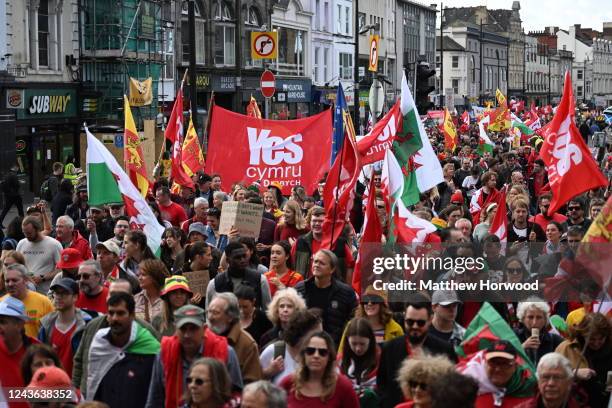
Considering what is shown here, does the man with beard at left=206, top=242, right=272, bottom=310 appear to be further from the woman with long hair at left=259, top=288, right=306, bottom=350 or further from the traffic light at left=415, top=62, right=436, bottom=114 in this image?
the traffic light at left=415, top=62, right=436, bottom=114

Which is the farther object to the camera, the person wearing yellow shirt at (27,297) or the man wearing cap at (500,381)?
the person wearing yellow shirt at (27,297)

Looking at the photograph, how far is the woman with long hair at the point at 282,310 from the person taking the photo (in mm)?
7468

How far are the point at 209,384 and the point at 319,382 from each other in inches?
27.1

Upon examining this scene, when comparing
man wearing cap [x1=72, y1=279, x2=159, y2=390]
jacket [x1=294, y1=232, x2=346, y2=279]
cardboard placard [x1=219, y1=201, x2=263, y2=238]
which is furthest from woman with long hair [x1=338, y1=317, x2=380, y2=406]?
cardboard placard [x1=219, y1=201, x2=263, y2=238]

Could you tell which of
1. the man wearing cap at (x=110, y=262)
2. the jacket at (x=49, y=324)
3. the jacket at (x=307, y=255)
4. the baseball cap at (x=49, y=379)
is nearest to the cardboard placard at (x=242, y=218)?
the jacket at (x=307, y=255)

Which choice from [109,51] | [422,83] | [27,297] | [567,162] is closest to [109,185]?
[567,162]

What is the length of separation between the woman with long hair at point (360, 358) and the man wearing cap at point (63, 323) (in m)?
1.73

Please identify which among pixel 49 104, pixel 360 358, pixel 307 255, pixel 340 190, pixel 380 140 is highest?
pixel 49 104

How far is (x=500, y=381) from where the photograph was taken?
6.30 m

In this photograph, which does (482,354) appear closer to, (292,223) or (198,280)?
(198,280)

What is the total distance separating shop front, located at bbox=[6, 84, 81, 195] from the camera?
31547mm

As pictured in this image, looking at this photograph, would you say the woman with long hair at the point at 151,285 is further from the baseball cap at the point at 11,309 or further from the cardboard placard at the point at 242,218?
the cardboard placard at the point at 242,218

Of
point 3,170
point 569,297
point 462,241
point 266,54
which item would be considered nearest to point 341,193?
point 462,241

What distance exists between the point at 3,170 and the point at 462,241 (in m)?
21.0
